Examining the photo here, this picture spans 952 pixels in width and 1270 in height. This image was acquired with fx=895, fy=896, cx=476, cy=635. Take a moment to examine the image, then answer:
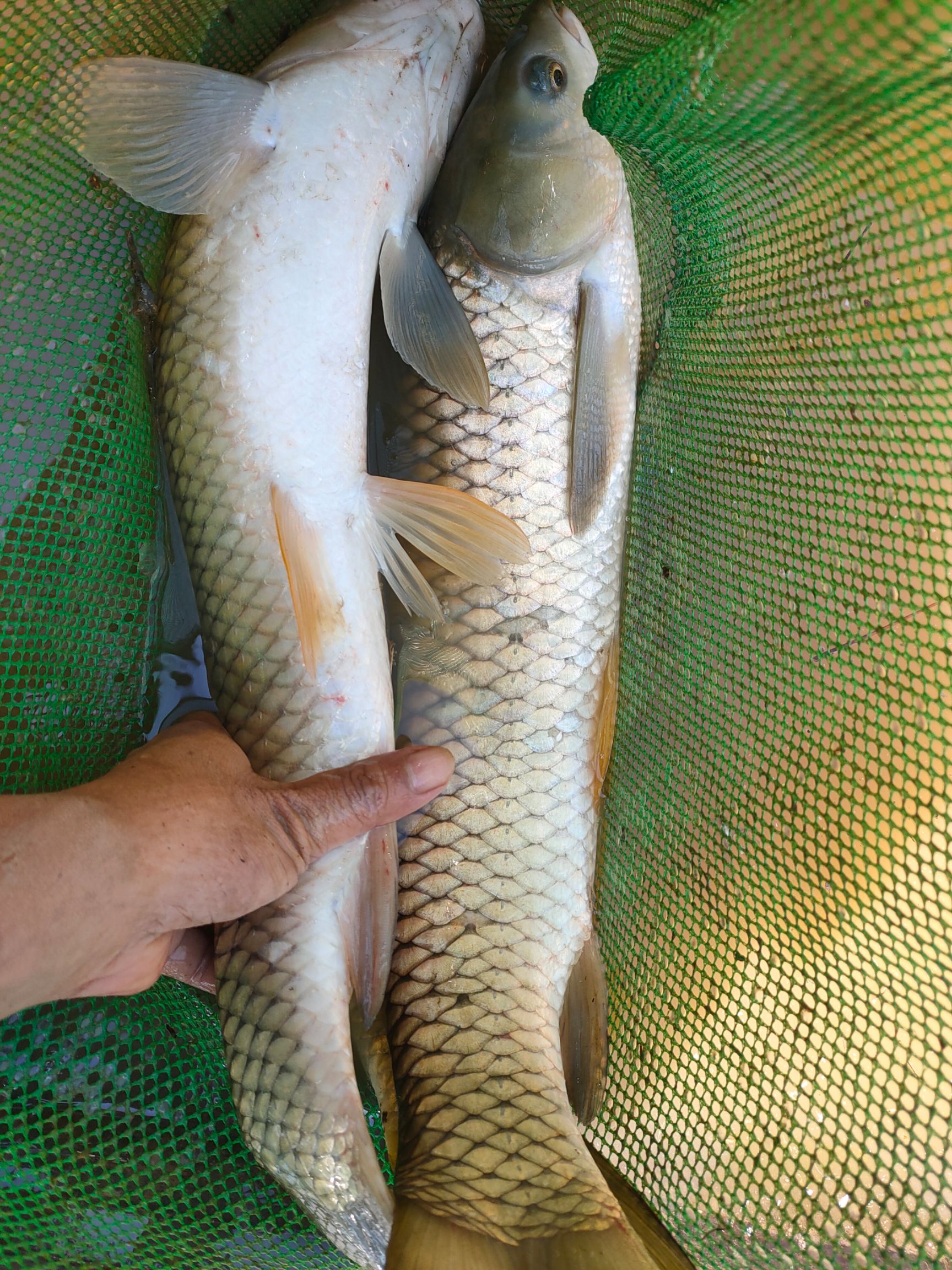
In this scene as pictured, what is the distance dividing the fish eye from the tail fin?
1638 millimetres

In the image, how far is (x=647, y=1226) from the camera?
126 centimetres

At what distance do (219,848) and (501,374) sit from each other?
Result: 2.76ft

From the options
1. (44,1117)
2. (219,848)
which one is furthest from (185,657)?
(44,1117)

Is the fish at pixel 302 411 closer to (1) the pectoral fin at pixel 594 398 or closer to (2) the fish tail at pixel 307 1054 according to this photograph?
(2) the fish tail at pixel 307 1054

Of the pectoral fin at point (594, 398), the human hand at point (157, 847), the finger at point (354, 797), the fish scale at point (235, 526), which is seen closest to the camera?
the human hand at point (157, 847)

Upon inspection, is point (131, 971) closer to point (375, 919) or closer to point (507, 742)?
point (375, 919)

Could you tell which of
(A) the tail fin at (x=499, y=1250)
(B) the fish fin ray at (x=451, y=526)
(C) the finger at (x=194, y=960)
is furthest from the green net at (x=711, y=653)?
(B) the fish fin ray at (x=451, y=526)

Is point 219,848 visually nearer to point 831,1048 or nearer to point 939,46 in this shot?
point 831,1048

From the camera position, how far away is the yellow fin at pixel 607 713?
1.53 meters

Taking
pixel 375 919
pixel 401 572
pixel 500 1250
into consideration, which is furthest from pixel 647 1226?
pixel 401 572

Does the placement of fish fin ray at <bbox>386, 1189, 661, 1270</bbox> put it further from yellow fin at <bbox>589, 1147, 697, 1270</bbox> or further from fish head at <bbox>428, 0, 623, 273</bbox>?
fish head at <bbox>428, 0, 623, 273</bbox>

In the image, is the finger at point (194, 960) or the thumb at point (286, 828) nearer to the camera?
the thumb at point (286, 828)

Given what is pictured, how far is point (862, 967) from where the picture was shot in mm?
1383

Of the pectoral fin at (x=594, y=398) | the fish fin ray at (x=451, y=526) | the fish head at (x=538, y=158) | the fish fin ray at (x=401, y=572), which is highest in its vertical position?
the fish head at (x=538, y=158)
